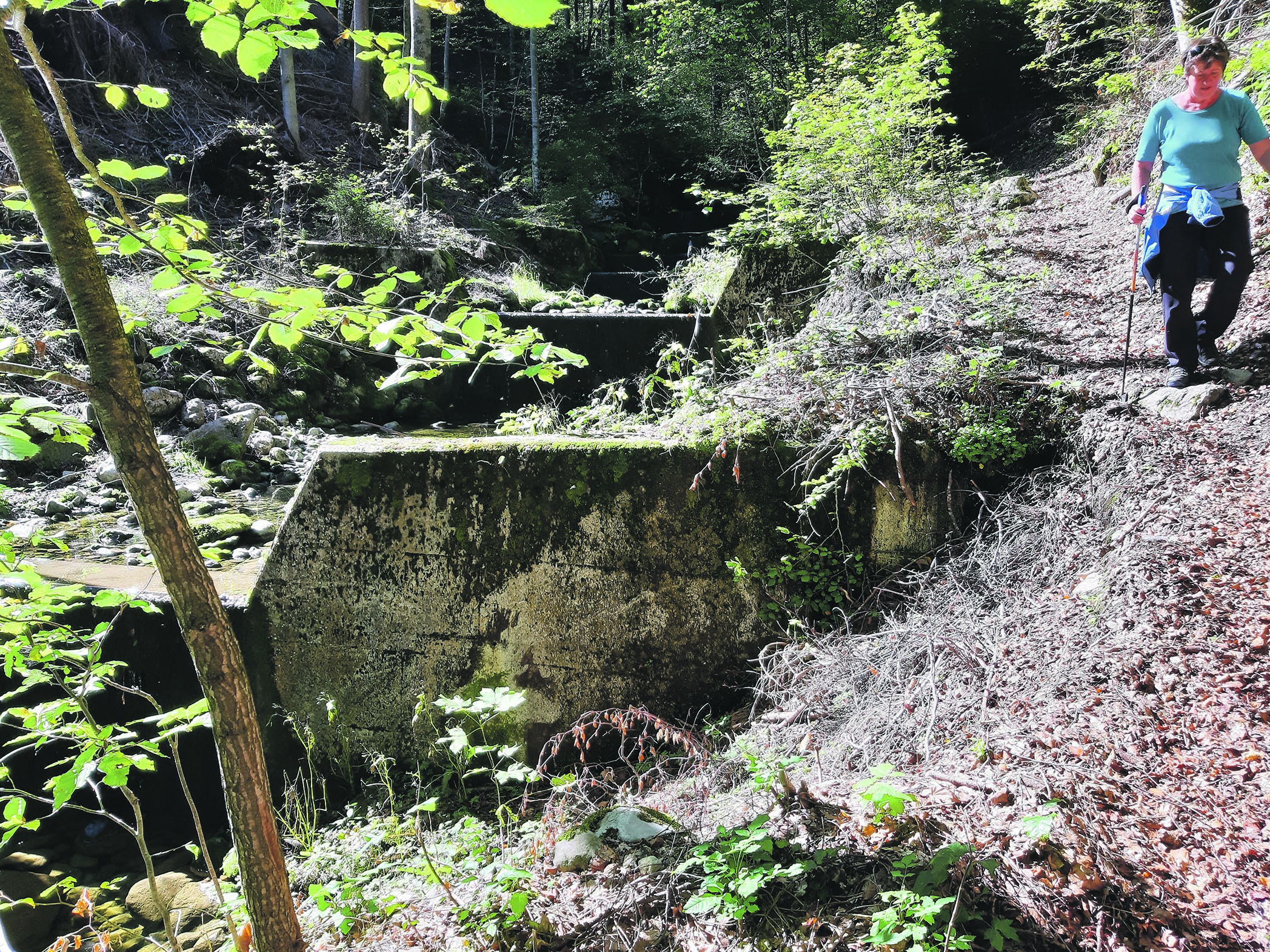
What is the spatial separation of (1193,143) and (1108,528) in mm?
2073

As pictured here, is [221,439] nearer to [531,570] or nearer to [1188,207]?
[531,570]

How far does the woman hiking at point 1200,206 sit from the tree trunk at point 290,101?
11.0 metres

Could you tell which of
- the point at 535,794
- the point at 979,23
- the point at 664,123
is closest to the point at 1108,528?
the point at 535,794

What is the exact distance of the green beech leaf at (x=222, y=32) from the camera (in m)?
1.24

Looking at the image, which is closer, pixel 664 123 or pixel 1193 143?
pixel 1193 143

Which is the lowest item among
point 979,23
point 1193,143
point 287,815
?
point 287,815

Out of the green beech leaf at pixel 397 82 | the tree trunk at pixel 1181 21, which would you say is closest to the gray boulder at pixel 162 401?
the green beech leaf at pixel 397 82

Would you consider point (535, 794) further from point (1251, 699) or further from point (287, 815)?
point (1251, 699)

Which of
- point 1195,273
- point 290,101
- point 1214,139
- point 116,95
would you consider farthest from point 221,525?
point 290,101

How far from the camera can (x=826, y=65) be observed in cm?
870

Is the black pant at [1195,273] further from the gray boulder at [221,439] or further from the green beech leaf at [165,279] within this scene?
the gray boulder at [221,439]

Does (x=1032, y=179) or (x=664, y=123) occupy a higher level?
(x=664, y=123)

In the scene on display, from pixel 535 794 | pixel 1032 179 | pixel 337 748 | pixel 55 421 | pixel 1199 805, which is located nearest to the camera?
pixel 55 421

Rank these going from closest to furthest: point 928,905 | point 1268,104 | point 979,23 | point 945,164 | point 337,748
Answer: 1. point 928,905
2. point 337,748
3. point 1268,104
4. point 945,164
5. point 979,23
